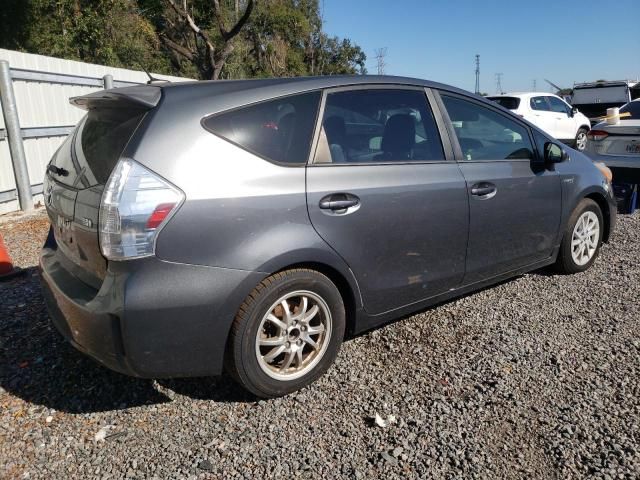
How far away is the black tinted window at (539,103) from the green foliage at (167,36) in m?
11.1

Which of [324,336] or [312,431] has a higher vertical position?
[324,336]

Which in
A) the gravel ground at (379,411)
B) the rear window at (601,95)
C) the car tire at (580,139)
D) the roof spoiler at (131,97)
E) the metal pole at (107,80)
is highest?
the metal pole at (107,80)

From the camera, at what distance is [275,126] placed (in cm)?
276

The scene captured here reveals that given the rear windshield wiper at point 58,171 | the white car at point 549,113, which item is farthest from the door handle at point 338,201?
the white car at point 549,113

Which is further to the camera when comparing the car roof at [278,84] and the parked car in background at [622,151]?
the parked car in background at [622,151]

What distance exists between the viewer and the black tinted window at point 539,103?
1438cm

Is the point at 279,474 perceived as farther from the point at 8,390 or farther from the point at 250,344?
the point at 8,390

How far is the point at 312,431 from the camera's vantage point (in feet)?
8.55

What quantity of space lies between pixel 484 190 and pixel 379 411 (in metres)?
1.69

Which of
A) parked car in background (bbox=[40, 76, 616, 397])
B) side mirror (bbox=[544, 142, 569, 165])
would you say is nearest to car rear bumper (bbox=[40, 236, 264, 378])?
parked car in background (bbox=[40, 76, 616, 397])

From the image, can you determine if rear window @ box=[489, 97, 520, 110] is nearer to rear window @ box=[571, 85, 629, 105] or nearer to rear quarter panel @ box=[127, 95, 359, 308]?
rear window @ box=[571, 85, 629, 105]

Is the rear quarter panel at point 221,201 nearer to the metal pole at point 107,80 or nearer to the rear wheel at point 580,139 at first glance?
the metal pole at point 107,80

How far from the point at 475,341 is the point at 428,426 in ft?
3.41

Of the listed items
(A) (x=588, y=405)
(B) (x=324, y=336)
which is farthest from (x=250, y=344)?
(A) (x=588, y=405)
